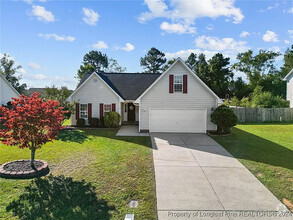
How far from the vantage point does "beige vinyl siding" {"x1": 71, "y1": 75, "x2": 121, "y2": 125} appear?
53.2 ft

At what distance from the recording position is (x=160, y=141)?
11.3m

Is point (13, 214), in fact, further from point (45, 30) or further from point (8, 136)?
point (45, 30)

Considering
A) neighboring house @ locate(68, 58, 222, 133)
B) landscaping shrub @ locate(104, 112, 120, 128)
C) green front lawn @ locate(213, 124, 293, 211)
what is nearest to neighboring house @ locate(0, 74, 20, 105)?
landscaping shrub @ locate(104, 112, 120, 128)

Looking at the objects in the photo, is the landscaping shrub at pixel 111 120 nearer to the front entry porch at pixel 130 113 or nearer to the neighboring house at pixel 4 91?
the front entry porch at pixel 130 113

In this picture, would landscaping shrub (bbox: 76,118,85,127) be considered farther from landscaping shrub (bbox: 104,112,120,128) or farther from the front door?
the front door

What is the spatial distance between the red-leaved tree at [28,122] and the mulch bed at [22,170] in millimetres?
294

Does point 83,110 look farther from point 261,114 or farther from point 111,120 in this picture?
point 261,114

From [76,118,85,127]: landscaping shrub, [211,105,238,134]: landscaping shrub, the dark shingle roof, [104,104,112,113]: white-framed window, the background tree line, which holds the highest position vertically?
the background tree line

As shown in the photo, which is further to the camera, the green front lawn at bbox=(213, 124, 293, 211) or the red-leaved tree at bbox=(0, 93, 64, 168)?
the red-leaved tree at bbox=(0, 93, 64, 168)

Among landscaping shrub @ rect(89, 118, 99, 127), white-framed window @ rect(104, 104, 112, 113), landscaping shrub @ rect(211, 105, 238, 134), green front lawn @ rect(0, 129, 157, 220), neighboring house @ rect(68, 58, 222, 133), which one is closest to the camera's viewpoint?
green front lawn @ rect(0, 129, 157, 220)

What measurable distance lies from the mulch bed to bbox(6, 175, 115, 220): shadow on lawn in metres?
0.50

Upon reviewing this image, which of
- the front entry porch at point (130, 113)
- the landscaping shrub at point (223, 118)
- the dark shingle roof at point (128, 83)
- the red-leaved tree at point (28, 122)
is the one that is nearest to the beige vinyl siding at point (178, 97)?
the landscaping shrub at point (223, 118)

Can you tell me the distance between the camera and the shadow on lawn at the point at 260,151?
7802 millimetres

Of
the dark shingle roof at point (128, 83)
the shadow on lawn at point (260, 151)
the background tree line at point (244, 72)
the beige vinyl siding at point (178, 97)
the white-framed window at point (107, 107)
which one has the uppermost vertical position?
the background tree line at point (244, 72)
